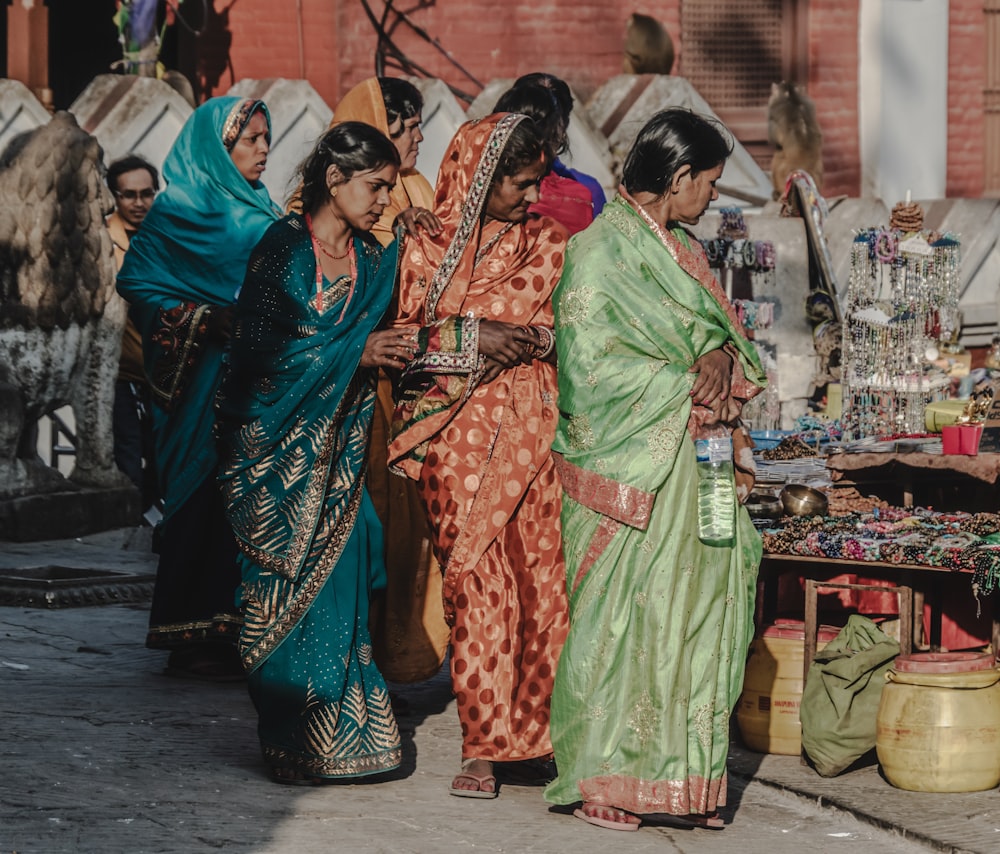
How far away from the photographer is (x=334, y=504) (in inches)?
211

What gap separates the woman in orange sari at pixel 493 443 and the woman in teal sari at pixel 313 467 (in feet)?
0.60

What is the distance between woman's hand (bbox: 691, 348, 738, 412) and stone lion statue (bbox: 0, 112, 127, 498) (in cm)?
538

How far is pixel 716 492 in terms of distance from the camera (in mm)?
4906

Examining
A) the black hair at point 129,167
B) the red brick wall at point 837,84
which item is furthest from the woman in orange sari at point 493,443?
the red brick wall at point 837,84

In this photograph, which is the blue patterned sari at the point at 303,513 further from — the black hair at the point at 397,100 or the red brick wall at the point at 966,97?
the red brick wall at the point at 966,97

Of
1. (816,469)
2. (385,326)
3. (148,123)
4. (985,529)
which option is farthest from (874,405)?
(148,123)

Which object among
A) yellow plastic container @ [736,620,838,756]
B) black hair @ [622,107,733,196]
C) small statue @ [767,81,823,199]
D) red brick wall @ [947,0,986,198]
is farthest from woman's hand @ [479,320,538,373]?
red brick wall @ [947,0,986,198]

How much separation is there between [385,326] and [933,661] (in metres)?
1.84

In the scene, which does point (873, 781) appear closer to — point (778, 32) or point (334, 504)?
point (334, 504)

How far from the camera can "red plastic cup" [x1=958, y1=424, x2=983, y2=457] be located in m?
6.37

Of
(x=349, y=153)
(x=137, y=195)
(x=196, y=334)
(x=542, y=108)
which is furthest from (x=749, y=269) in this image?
(x=349, y=153)

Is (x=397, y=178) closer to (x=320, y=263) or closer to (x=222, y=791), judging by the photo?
(x=320, y=263)

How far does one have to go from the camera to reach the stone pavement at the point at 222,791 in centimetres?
475

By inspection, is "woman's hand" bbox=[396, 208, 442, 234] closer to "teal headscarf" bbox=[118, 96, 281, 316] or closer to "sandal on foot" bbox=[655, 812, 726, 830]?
"teal headscarf" bbox=[118, 96, 281, 316]
